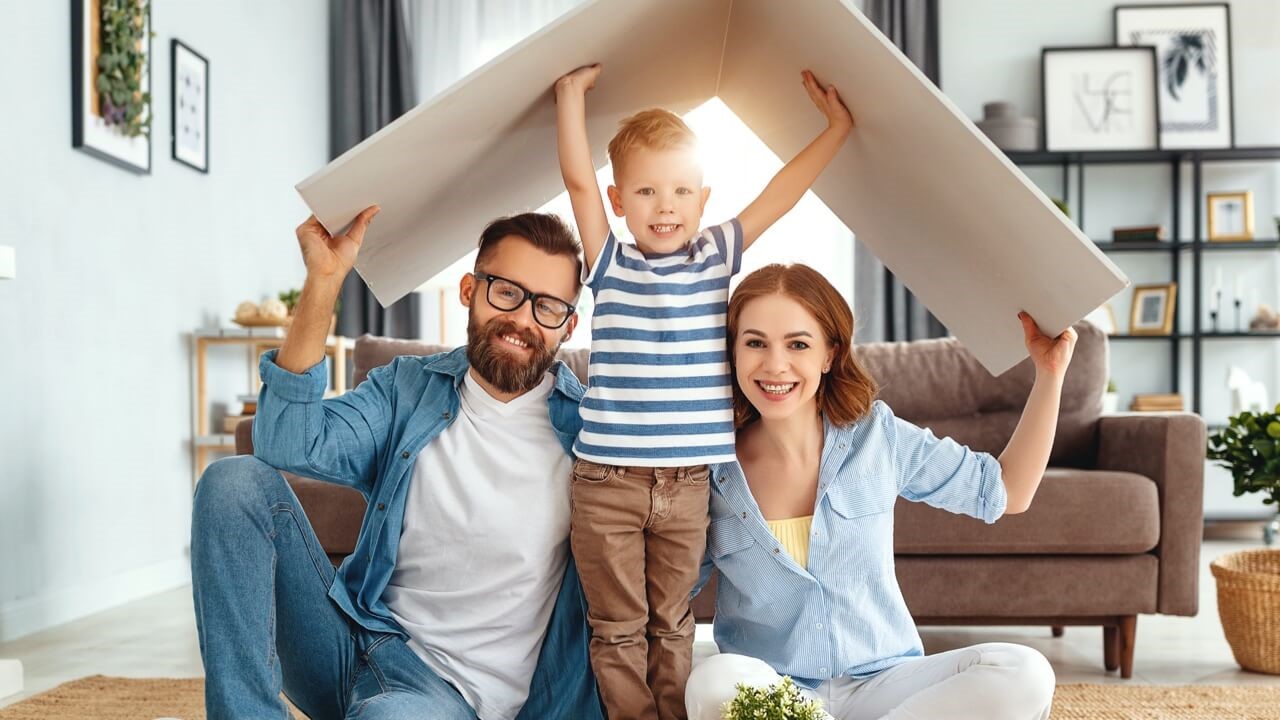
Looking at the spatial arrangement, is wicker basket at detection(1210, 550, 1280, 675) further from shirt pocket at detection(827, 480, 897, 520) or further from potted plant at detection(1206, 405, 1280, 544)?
shirt pocket at detection(827, 480, 897, 520)

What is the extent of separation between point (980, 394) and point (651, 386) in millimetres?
1772

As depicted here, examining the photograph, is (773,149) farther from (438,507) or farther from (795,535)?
(438,507)

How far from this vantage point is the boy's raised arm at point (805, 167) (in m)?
1.54

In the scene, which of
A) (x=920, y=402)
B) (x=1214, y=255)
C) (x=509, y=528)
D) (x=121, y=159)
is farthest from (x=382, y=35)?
(x=509, y=528)

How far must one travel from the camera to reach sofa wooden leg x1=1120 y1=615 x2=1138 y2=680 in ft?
8.41

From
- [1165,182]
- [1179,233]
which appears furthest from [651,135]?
[1165,182]

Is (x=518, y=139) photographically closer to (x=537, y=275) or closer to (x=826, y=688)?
(x=537, y=275)

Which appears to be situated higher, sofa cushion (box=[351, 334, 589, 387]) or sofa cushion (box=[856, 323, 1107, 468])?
sofa cushion (box=[351, 334, 589, 387])

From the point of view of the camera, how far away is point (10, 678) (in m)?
2.42

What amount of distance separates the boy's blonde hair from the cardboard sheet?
0.23 ft

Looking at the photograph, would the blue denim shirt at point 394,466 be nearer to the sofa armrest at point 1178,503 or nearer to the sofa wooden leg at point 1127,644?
the sofa wooden leg at point 1127,644

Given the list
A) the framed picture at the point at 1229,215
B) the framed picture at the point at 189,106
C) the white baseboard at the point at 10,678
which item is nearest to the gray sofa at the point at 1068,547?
the white baseboard at the point at 10,678

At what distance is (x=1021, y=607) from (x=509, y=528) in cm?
159

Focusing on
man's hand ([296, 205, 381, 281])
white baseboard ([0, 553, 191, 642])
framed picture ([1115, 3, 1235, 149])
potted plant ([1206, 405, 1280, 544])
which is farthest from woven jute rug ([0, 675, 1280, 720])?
framed picture ([1115, 3, 1235, 149])
